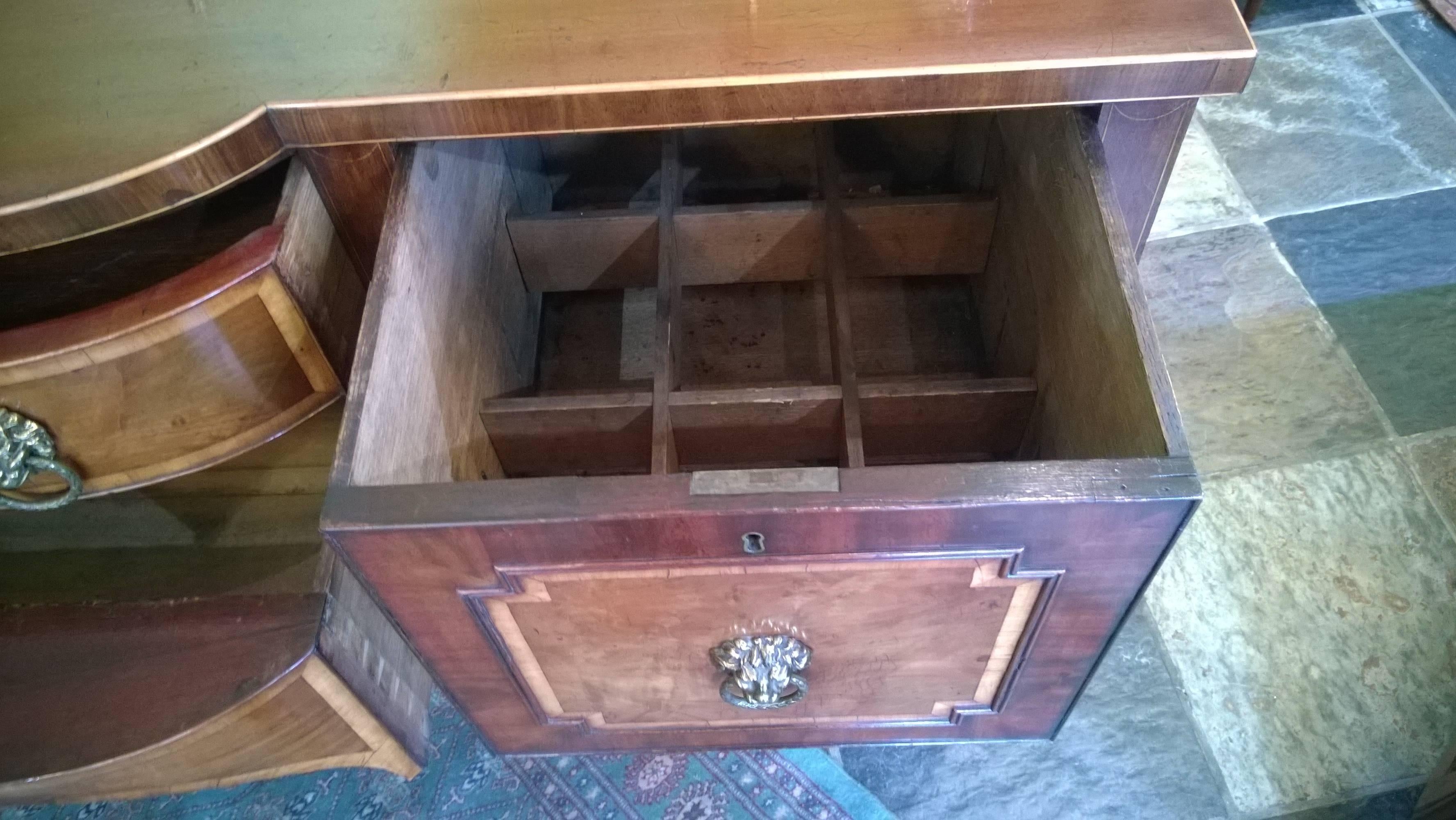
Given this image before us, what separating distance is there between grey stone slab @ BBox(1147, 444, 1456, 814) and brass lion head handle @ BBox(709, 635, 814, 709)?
1.62 ft

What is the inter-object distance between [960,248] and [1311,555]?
53 cm

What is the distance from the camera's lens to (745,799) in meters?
0.89

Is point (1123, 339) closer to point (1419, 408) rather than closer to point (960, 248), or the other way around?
point (960, 248)

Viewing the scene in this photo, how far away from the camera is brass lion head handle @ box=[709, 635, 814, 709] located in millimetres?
631

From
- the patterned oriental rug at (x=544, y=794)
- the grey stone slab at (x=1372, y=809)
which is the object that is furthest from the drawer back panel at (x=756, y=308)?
the grey stone slab at (x=1372, y=809)

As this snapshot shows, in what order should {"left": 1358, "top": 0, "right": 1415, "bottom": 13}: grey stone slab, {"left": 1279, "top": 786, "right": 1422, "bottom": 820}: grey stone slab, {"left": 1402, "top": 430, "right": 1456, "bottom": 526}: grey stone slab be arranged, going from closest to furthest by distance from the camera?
1. {"left": 1279, "top": 786, "right": 1422, "bottom": 820}: grey stone slab
2. {"left": 1402, "top": 430, "right": 1456, "bottom": 526}: grey stone slab
3. {"left": 1358, "top": 0, "right": 1415, "bottom": 13}: grey stone slab

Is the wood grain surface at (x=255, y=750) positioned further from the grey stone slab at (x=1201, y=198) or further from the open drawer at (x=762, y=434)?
the grey stone slab at (x=1201, y=198)

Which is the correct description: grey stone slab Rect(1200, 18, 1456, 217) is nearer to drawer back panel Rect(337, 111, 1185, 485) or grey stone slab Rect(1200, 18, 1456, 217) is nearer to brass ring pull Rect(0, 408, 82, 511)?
drawer back panel Rect(337, 111, 1185, 485)

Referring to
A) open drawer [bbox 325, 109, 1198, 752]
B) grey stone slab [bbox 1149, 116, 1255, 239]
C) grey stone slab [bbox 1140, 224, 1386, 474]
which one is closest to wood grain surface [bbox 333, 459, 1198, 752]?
open drawer [bbox 325, 109, 1198, 752]

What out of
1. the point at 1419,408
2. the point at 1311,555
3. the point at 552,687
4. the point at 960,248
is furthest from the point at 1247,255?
the point at 552,687

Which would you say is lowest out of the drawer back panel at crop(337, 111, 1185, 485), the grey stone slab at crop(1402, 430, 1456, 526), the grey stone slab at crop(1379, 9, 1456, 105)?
the grey stone slab at crop(1402, 430, 1456, 526)

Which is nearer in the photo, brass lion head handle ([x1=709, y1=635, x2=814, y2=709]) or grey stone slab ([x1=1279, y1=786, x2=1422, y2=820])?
brass lion head handle ([x1=709, y1=635, x2=814, y2=709])

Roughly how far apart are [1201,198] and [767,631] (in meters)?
1.09

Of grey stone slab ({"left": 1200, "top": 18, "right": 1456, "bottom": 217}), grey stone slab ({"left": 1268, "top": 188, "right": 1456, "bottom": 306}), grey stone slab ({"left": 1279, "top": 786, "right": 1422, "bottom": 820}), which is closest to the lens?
grey stone slab ({"left": 1279, "top": 786, "right": 1422, "bottom": 820})
